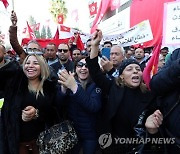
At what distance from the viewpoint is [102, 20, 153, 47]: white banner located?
7338mm

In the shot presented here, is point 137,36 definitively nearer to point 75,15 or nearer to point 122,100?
point 122,100

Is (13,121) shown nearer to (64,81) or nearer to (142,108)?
(64,81)

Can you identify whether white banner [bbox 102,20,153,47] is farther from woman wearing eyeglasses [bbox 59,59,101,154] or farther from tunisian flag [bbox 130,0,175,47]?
woman wearing eyeglasses [bbox 59,59,101,154]

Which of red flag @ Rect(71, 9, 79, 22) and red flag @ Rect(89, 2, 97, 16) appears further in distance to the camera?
red flag @ Rect(71, 9, 79, 22)

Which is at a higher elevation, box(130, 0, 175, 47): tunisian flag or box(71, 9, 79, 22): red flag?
box(71, 9, 79, 22): red flag

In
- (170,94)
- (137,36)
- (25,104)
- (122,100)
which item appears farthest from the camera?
(137,36)

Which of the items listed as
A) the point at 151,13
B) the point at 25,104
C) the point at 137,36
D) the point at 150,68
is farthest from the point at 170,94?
the point at 151,13

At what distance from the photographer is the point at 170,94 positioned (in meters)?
2.10

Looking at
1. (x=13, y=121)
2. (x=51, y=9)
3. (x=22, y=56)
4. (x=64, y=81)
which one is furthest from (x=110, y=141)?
(x=51, y=9)

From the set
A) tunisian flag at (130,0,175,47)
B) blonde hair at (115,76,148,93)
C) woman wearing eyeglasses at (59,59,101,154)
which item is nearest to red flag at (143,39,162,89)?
blonde hair at (115,76,148,93)

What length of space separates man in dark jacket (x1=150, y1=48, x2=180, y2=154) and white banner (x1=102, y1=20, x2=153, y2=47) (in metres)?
5.31

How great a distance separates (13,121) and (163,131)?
1.43 metres

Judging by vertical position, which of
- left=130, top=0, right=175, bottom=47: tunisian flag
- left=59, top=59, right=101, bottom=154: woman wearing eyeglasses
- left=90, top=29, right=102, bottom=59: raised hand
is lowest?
left=59, top=59, right=101, bottom=154: woman wearing eyeglasses

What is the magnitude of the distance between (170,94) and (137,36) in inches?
215
